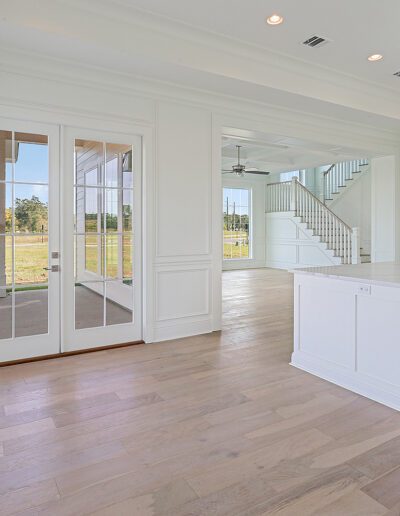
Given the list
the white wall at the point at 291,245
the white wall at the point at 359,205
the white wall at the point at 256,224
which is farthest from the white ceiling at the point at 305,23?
the white wall at the point at 256,224

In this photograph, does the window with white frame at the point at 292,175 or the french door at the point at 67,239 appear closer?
the french door at the point at 67,239

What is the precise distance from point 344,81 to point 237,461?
4.74m

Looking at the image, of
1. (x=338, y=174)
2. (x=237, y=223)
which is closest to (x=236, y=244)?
(x=237, y=223)

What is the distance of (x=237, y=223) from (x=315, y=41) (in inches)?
335

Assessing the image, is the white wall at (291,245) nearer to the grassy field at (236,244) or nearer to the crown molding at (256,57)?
the grassy field at (236,244)

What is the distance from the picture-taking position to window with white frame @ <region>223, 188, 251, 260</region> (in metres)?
12.3

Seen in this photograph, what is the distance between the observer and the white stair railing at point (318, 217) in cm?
995

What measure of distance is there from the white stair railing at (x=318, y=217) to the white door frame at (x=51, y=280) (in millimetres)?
7501

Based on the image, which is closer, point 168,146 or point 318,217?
point 168,146

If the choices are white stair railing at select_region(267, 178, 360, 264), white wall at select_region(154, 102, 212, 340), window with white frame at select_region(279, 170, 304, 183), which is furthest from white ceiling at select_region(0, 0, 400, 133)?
window with white frame at select_region(279, 170, 304, 183)

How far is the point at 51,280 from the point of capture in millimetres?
3955

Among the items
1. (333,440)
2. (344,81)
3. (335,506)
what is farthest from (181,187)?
(335,506)

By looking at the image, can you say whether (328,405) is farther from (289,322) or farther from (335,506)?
(289,322)

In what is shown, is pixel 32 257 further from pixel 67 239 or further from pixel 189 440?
pixel 189 440
